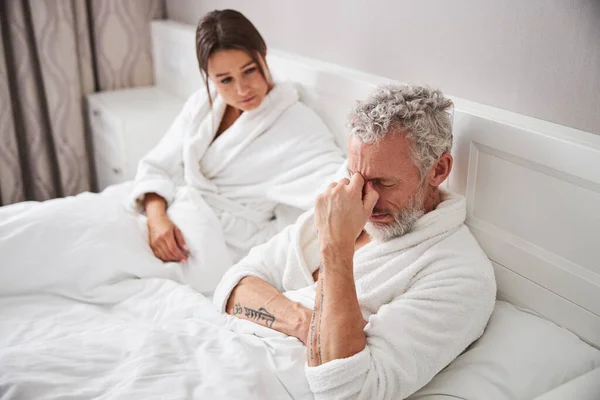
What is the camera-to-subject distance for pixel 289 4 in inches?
86.5

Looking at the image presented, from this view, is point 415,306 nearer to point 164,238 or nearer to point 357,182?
point 357,182

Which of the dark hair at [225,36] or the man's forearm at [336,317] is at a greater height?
the dark hair at [225,36]

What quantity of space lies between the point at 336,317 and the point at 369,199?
0.25 m

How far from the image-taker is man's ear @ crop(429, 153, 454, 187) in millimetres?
1279

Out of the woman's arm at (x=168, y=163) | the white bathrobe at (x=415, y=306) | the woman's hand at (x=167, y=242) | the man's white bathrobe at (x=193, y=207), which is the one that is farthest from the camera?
the woman's arm at (x=168, y=163)

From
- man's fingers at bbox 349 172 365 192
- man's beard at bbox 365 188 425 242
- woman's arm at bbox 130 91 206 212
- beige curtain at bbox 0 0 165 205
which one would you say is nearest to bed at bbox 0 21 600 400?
man's beard at bbox 365 188 425 242

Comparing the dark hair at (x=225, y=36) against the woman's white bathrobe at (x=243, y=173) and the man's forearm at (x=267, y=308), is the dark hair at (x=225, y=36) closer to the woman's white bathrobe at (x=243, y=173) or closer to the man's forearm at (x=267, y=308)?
the woman's white bathrobe at (x=243, y=173)

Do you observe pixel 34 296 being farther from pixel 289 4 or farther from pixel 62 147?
pixel 62 147

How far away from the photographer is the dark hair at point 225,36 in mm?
1853

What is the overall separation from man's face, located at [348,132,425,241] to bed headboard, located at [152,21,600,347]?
202 millimetres

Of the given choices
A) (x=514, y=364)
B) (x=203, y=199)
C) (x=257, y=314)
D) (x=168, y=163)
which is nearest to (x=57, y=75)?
(x=168, y=163)

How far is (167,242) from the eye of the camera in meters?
1.79

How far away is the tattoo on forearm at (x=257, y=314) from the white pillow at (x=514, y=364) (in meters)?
0.37

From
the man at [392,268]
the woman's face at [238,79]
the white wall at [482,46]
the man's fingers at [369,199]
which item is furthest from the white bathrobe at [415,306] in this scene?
the woman's face at [238,79]
